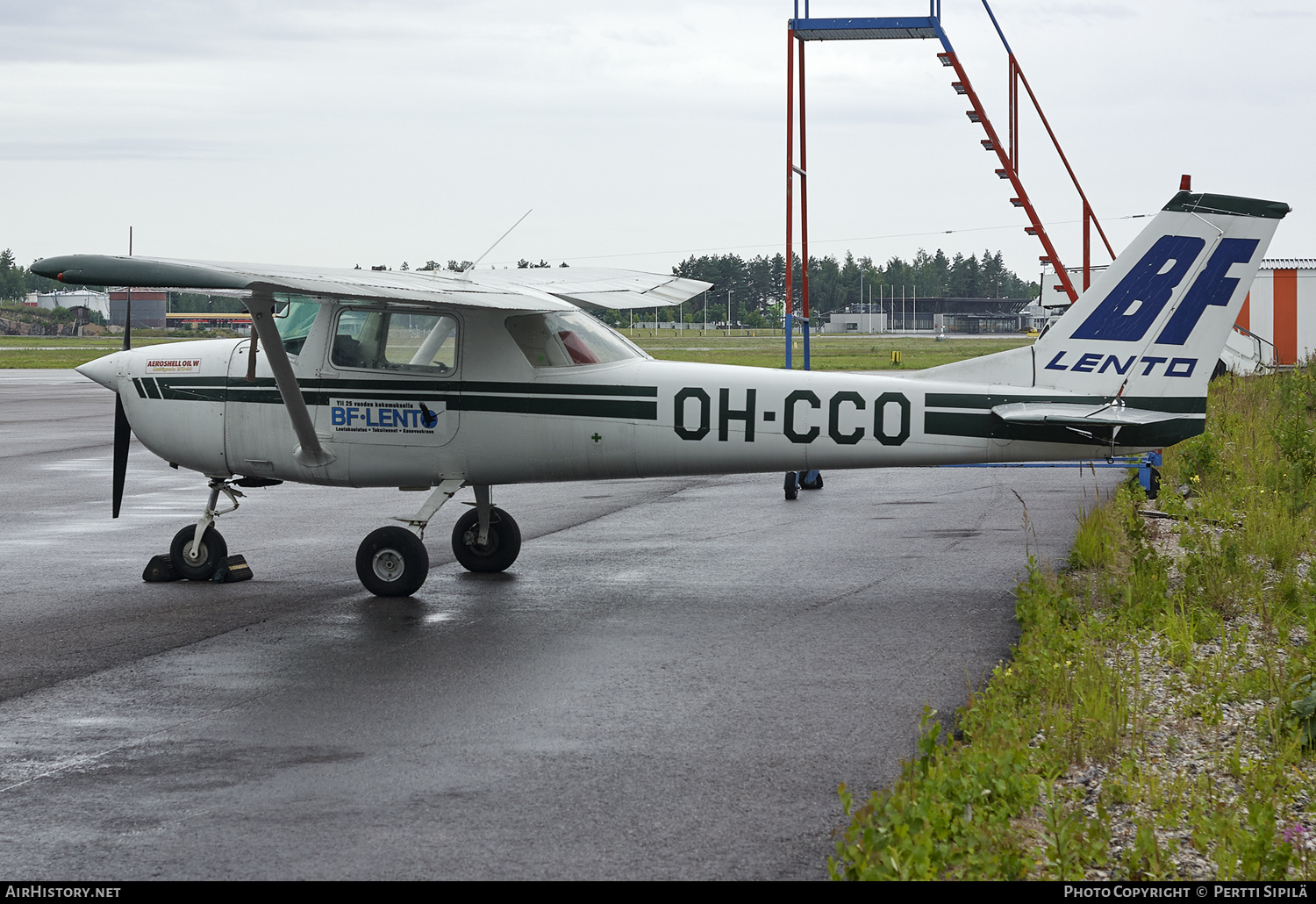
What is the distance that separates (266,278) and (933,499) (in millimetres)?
9384

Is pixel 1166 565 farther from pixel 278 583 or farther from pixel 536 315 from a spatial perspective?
pixel 278 583

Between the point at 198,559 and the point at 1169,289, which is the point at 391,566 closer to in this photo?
the point at 198,559

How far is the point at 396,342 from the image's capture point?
385 inches

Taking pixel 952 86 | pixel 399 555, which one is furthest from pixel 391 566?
pixel 952 86

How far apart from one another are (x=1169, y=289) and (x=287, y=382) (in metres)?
6.32

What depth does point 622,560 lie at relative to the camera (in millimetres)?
11086

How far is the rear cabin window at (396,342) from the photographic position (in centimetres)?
973

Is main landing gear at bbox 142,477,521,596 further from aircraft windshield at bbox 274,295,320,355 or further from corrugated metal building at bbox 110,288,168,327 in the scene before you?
corrugated metal building at bbox 110,288,168,327

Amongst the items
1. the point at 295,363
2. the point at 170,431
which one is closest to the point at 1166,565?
the point at 295,363

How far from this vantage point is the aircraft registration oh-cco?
29.6ft

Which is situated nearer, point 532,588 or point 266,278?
point 266,278

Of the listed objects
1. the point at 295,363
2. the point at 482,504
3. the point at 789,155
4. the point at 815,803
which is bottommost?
the point at 815,803

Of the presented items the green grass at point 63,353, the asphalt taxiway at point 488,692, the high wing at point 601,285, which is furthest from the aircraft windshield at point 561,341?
the green grass at point 63,353

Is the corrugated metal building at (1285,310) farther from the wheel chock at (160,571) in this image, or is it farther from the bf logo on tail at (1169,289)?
the wheel chock at (160,571)
